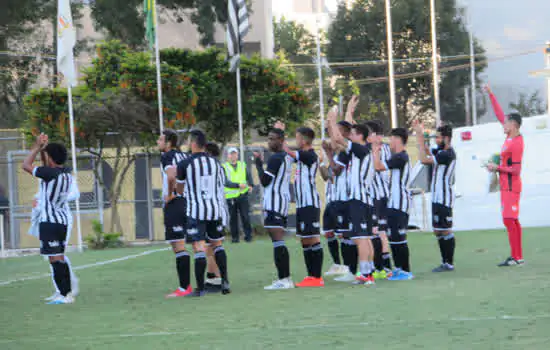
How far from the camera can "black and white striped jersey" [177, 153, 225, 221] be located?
33.3 feet

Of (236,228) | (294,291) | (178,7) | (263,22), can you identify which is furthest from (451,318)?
(263,22)

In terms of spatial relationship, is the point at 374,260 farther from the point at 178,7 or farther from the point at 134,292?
the point at 178,7

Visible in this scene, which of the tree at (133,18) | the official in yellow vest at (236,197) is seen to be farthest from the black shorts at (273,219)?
the tree at (133,18)

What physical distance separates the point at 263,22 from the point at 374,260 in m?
32.2

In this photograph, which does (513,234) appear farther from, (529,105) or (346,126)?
(529,105)

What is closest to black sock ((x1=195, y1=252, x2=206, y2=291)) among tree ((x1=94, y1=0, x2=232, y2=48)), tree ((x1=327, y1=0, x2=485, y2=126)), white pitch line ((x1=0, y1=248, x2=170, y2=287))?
white pitch line ((x1=0, y1=248, x2=170, y2=287))

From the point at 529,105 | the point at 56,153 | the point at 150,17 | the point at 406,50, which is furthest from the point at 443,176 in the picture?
the point at 529,105

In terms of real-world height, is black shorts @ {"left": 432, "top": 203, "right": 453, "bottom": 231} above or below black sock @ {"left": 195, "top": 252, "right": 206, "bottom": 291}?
above

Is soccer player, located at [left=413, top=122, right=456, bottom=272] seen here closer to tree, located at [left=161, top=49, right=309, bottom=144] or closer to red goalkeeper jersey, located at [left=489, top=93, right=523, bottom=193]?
red goalkeeper jersey, located at [left=489, top=93, right=523, bottom=193]

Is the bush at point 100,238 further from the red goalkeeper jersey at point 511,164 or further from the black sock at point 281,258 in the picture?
the red goalkeeper jersey at point 511,164

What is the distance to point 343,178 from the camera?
10586 mm

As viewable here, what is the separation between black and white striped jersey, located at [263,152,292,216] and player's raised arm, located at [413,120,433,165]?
1698 millimetres

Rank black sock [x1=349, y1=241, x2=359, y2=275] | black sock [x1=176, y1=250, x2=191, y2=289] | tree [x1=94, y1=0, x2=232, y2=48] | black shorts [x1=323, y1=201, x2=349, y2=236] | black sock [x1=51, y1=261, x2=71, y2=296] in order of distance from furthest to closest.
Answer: tree [x1=94, y1=0, x2=232, y2=48]
black sock [x1=349, y1=241, x2=359, y2=275]
black shorts [x1=323, y1=201, x2=349, y2=236]
black sock [x1=176, y1=250, x2=191, y2=289]
black sock [x1=51, y1=261, x2=71, y2=296]

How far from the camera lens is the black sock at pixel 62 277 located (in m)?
10.1
